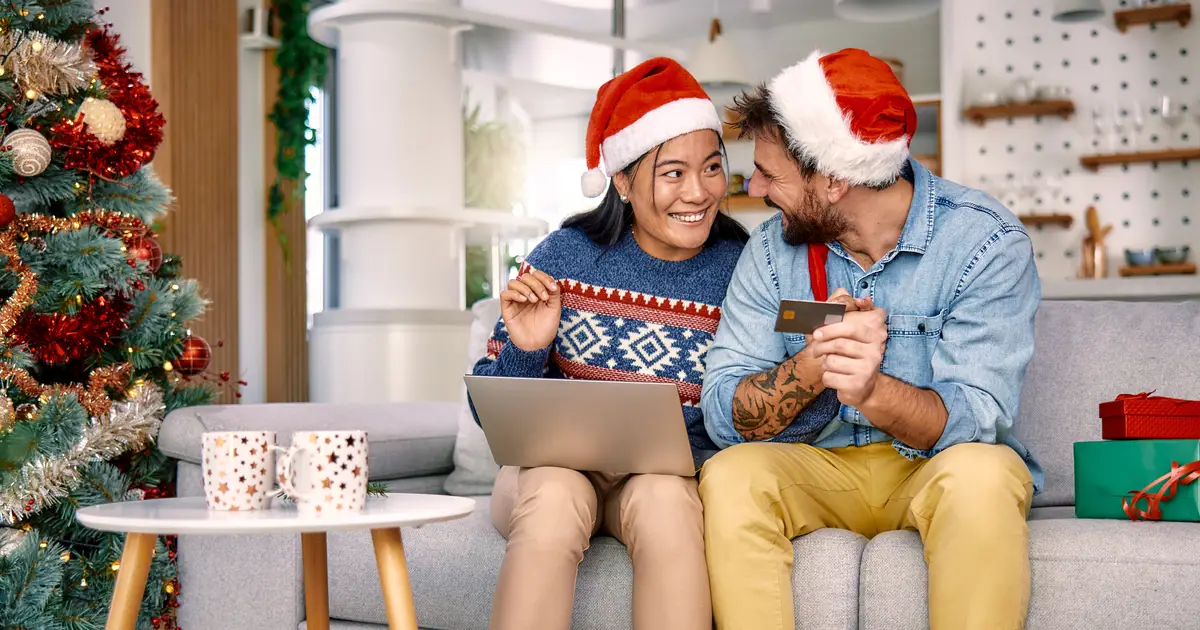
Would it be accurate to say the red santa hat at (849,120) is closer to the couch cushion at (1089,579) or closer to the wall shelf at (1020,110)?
the couch cushion at (1089,579)

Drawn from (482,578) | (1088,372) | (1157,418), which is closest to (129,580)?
(482,578)

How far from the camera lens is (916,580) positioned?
1.46 metres

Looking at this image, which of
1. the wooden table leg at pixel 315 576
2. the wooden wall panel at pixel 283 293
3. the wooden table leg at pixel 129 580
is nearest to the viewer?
the wooden table leg at pixel 129 580

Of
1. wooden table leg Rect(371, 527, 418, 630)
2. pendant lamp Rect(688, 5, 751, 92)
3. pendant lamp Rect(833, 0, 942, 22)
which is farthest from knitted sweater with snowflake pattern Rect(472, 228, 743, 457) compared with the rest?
pendant lamp Rect(688, 5, 751, 92)

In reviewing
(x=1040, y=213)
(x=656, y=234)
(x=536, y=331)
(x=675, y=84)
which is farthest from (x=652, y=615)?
(x=1040, y=213)

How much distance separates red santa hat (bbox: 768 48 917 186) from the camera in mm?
1671

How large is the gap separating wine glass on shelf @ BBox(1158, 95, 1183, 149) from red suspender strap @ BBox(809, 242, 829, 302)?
3.35 m

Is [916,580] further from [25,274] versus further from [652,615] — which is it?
[25,274]

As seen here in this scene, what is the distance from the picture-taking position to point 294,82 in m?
4.82

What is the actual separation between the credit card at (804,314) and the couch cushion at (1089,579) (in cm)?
34

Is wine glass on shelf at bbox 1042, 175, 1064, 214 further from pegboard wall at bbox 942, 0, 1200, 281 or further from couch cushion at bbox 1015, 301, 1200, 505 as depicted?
couch cushion at bbox 1015, 301, 1200, 505

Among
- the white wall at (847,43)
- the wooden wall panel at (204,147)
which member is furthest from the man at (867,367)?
the white wall at (847,43)

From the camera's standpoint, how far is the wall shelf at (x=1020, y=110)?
460cm

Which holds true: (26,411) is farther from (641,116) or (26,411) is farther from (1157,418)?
(1157,418)
